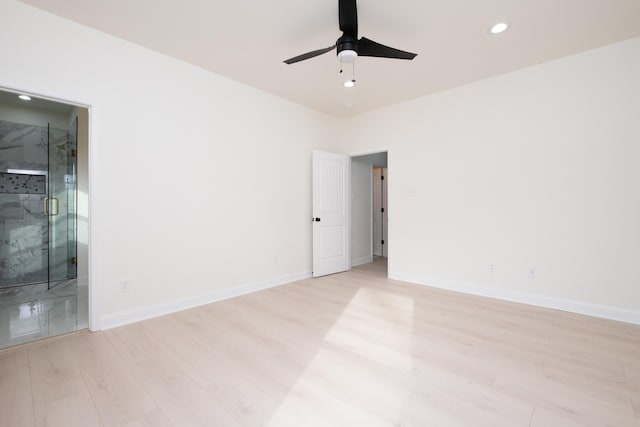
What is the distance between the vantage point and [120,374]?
6.46 ft

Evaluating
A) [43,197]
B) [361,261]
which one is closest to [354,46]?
[361,261]

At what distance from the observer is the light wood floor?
5.18ft

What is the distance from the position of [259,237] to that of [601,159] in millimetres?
4096

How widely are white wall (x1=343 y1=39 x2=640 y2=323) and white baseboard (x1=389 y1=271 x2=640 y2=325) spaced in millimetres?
11

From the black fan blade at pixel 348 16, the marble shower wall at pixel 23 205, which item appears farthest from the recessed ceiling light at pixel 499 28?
the marble shower wall at pixel 23 205

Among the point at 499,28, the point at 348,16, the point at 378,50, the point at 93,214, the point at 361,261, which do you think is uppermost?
the point at 499,28

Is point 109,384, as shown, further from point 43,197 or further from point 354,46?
point 43,197

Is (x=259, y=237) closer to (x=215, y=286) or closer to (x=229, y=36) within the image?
(x=215, y=286)

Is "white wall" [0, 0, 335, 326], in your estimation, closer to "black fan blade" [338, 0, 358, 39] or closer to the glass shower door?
"black fan blade" [338, 0, 358, 39]

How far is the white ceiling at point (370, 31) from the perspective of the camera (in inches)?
93.8

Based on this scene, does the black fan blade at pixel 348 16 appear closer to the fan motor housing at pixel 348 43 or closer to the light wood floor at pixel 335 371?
Answer: the fan motor housing at pixel 348 43

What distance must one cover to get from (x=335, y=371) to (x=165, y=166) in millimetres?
2696

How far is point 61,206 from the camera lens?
4539 mm

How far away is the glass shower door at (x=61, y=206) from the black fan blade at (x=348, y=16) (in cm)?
460
